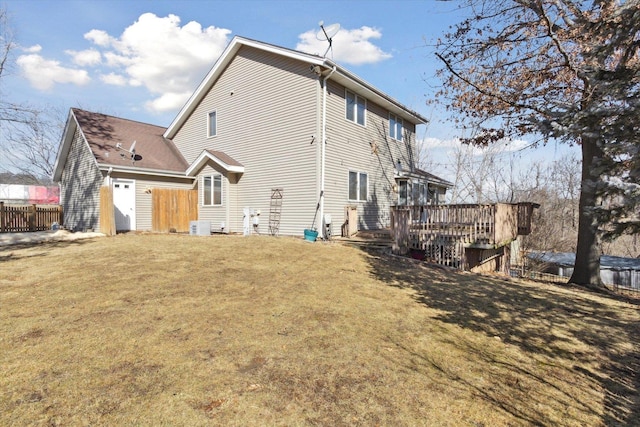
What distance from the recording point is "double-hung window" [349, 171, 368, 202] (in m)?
14.9

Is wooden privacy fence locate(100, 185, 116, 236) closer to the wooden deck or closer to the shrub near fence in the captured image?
the shrub near fence

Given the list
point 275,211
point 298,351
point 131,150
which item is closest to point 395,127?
point 275,211

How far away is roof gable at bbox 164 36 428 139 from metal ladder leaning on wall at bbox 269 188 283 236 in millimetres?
5208

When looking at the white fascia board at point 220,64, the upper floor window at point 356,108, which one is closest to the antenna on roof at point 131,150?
the white fascia board at point 220,64

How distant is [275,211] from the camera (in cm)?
1448

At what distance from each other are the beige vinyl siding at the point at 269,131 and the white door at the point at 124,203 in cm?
446

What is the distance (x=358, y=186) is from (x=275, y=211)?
3.94m

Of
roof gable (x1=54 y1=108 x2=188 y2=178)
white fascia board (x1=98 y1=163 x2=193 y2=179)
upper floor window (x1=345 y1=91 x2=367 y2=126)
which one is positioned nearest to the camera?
upper floor window (x1=345 y1=91 x2=367 y2=126)

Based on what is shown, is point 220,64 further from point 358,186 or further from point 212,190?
point 358,186

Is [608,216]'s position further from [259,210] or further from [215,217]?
[215,217]

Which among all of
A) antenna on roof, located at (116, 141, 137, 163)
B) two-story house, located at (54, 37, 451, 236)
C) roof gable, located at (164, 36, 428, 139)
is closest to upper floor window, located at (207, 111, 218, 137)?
two-story house, located at (54, 37, 451, 236)

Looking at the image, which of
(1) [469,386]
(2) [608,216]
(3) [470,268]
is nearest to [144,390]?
(1) [469,386]

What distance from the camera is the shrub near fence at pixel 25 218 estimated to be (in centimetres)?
1673

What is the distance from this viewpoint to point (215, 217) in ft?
53.2
